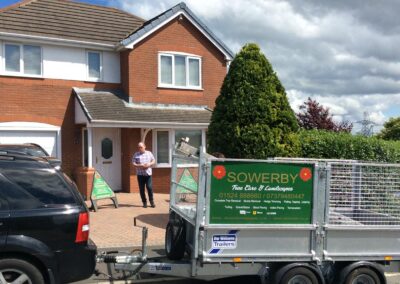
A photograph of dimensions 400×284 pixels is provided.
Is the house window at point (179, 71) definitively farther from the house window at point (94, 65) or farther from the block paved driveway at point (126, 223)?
the block paved driveway at point (126, 223)

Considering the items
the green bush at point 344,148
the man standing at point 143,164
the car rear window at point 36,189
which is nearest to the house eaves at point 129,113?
the man standing at point 143,164

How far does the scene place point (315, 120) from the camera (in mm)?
26422

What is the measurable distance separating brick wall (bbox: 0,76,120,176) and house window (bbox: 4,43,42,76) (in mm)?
327

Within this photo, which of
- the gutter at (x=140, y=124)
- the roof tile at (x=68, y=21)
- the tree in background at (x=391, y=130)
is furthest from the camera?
the tree in background at (x=391, y=130)

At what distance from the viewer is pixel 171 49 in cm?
1802

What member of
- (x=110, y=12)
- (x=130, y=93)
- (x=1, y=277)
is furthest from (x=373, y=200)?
(x=110, y=12)

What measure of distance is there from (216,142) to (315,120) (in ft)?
56.4

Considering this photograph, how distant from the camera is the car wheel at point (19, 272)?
475 centimetres

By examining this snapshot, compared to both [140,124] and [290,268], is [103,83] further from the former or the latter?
[290,268]

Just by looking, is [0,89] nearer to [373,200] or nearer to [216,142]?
[216,142]

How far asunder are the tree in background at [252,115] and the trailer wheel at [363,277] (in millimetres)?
4528

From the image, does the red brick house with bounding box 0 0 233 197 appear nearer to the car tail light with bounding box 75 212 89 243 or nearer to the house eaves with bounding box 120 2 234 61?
the house eaves with bounding box 120 2 234 61

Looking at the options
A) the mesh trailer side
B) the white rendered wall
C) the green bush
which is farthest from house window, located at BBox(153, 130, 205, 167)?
the mesh trailer side

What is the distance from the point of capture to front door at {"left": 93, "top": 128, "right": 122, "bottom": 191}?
1661 cm
